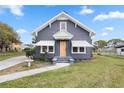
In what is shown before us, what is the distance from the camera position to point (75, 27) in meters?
26.7

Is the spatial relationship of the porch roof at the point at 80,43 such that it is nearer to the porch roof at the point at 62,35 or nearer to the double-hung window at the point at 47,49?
the porch roof at the point at 62,35

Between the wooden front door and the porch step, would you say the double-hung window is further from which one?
the porch step

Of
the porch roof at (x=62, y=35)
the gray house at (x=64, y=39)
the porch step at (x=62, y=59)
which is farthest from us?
the gray house at (x=64, y=39)

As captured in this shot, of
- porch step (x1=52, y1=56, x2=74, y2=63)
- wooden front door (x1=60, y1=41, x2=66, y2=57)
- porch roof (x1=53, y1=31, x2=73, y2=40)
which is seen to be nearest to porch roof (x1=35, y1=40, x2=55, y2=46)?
porch roof (x1=53, y1=31, x2=73, y2=40)

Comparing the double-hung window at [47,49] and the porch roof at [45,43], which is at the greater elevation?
the porch roof at [45,43]

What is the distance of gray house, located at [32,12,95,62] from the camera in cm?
2634

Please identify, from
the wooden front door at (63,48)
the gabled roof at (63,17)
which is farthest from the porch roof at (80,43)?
the gabled roof at (63,17)

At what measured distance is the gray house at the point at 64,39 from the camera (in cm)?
2634

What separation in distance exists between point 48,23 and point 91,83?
15.5m

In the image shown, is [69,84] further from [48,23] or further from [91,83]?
[48,23]

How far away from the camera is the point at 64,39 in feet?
85.7

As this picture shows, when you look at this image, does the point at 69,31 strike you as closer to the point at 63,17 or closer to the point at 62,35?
the point at 62,35
